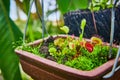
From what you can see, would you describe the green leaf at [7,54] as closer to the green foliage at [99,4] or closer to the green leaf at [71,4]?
the green leaf at [71,4]

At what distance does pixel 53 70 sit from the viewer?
529mm

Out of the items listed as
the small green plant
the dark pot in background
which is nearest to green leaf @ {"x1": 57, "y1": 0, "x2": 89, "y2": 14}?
the dark pot in background

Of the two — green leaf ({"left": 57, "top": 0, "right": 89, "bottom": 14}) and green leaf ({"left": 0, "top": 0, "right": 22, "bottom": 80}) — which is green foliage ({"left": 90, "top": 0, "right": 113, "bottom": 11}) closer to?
green leaf ({"left": 57, "top": 0, "right": 89, "bottom": 14})

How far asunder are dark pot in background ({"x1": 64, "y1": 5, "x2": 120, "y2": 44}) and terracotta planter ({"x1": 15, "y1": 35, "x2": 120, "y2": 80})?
0.67ft

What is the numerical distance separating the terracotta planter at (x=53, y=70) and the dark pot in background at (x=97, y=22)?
20 cm

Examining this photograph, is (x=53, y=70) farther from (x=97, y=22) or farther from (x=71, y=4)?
(x=71, y=4)

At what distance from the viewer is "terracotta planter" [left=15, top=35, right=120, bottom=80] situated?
479mm

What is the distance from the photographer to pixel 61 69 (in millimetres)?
504

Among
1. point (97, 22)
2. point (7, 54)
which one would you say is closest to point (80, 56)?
point (97, 22)

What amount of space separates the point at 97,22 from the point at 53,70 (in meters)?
0.28

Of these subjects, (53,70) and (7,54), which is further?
(7,54)

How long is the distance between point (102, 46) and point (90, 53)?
4cm

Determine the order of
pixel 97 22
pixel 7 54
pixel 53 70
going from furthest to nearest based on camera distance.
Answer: pixel 7 54 → pixel 97 22 → pixel 53 70

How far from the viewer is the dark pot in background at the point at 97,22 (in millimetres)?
734
